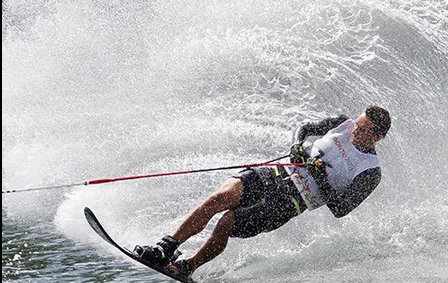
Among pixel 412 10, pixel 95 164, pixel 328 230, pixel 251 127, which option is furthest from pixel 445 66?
pixel 95 164

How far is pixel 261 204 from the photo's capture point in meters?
5.29

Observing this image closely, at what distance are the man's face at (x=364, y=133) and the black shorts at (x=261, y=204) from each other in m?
0.62

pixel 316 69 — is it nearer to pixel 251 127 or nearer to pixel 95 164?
pixel 251 127

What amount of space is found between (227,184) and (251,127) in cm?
293

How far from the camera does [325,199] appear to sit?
5344 millimetres

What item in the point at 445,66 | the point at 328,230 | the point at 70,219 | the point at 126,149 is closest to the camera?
the point at 328,230

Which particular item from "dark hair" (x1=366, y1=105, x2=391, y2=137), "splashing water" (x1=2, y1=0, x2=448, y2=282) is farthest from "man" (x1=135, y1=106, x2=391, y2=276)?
"splashing water" (x1=2, y1=0, x2=448, y2=282)

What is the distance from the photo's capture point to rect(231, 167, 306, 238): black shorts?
5211mm

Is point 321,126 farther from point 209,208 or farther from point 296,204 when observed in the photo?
point 209,208

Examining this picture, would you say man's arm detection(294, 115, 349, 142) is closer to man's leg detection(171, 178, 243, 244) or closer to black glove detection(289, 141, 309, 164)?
black glove detection(289, 141, 309, 164)

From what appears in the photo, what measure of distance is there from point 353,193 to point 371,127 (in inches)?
20.9

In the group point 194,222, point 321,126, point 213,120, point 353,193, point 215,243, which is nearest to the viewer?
point 194,222

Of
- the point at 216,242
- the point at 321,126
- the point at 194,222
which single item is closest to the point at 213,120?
the point at 321,126

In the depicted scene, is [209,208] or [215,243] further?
[215,243]
